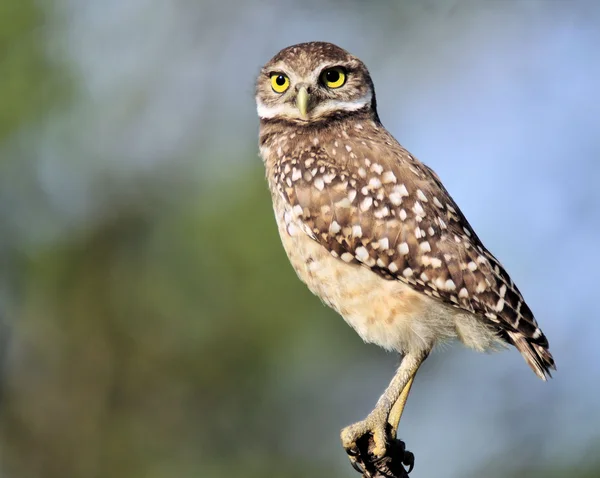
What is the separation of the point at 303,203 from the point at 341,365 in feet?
36.7

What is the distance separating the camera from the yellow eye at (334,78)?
5348mm

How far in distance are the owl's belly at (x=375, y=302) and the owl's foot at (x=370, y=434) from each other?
0.48 metres

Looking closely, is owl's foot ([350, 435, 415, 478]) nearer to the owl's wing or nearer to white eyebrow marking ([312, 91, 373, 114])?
the owl's wing

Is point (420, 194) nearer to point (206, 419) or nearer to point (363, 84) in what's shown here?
point (363, 84)

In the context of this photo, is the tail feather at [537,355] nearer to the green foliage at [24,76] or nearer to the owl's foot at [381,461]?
the owl's foot at [381,461]

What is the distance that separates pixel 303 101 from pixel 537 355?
177 cm

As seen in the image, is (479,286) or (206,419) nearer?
(479,286)

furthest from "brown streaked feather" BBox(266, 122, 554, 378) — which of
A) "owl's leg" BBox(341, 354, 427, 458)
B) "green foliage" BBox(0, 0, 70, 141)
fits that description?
"green foliage" BBox(0, 0, 70, 141)

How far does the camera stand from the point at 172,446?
15203 mm

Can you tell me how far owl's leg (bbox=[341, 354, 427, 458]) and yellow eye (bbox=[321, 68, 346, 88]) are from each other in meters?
1.61

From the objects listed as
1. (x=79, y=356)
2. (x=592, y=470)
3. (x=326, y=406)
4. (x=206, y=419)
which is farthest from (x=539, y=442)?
(x=79, y=356)

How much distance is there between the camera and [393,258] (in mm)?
4695

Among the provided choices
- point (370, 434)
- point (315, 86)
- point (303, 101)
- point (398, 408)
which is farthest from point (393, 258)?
point (315, 86)

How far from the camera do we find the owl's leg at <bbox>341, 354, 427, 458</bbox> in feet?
14.4
